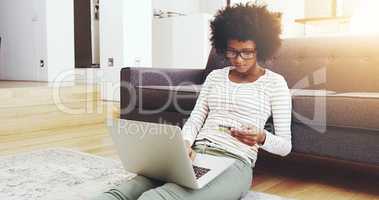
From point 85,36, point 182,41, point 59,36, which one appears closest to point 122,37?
point 59,36

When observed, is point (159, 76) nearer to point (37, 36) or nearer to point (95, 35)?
point (37, 36)

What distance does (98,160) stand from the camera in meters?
1.92

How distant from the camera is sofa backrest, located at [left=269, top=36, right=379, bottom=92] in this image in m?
1.85

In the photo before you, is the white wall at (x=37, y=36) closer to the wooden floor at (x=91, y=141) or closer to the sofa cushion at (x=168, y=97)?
the wooden floor at (x=91, y=141)

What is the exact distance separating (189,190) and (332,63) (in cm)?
128

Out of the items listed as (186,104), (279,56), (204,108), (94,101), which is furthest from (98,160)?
(94,101)

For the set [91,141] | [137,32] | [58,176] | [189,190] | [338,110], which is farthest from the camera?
[137,32]

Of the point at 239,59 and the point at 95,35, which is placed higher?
the point at 95,35

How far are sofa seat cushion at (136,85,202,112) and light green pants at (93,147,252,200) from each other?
72cm

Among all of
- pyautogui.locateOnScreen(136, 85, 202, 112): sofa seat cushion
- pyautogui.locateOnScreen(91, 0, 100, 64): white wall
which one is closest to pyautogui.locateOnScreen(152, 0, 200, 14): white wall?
pyautogui.locateOnScreen(91, 0, 100, 64): white wall

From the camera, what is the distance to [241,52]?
1.20m

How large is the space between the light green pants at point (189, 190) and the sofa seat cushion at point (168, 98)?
2.36 ft

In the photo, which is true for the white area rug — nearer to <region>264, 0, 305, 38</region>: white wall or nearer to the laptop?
the laptop

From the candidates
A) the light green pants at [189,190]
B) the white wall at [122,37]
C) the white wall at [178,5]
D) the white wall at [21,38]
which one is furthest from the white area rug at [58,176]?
the white wall at [178,5]
